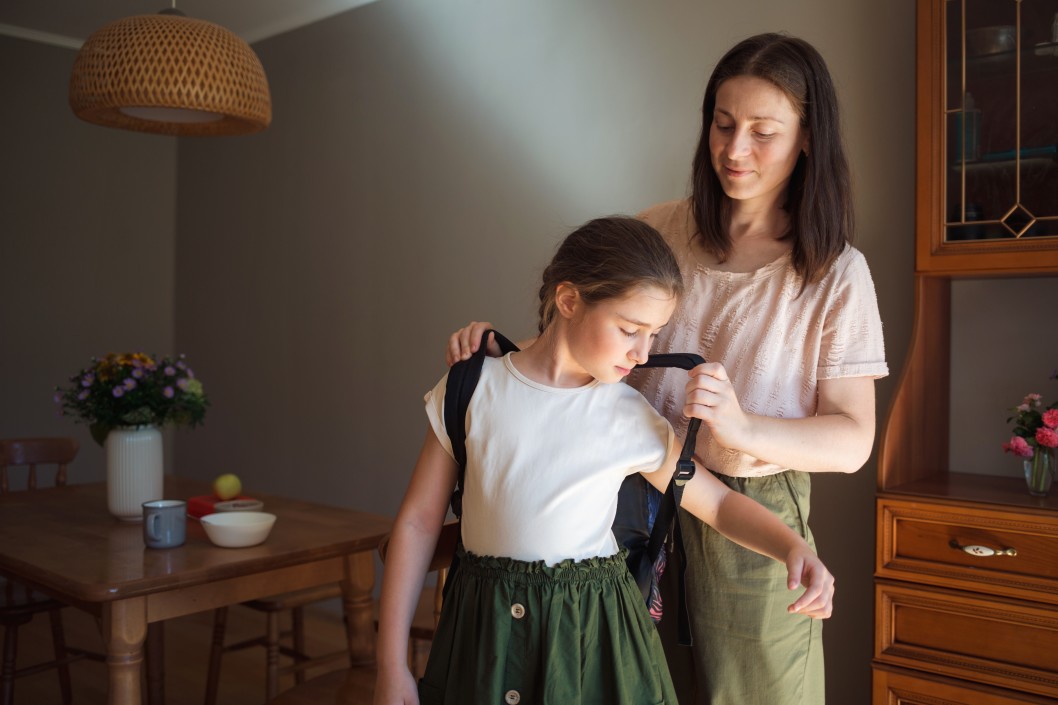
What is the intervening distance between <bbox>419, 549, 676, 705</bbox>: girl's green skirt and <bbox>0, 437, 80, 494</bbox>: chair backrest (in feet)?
7.57

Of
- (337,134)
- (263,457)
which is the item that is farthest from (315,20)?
(263,457)

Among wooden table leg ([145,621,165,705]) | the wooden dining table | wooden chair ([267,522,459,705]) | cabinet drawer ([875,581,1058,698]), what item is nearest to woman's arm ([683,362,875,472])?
wooden chair ([267,522,459,705])

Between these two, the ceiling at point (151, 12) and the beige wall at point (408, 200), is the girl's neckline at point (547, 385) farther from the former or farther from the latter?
the ceiling at point (151, 12)

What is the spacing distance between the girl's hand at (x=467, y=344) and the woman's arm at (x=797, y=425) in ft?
0.96

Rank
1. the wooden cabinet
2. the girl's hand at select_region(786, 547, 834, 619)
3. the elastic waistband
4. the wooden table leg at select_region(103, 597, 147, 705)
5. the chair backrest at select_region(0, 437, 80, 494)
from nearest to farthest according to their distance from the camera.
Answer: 1. the girl's hand at select_region(786, 547, 834, 619)
2. the elastic waistband
3. the wooden table leg at select_region(103, 597, 147, 705)
4. the wooden cabinet
5. the chair backrest at select_region(0, 437, 80, 494)

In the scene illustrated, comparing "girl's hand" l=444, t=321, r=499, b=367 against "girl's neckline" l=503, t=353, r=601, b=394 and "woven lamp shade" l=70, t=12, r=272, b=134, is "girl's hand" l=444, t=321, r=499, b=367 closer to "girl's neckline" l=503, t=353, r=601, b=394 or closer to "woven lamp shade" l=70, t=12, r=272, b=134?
"girl's neckline" l=503, t=353, r=601, b=394

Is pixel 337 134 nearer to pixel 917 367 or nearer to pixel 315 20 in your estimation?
pixel 315 20

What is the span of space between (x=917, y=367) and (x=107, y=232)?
14.0ft

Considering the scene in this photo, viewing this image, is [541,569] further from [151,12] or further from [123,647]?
[151,12]

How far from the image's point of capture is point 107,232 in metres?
5.11

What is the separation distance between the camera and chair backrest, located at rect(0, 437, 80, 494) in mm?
3129


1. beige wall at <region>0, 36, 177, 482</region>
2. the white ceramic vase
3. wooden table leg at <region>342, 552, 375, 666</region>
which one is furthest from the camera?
beige wall at <region>0, 36, 177, 482</region>

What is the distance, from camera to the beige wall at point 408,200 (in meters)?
2.69

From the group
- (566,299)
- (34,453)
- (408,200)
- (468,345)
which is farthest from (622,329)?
(408,200)
